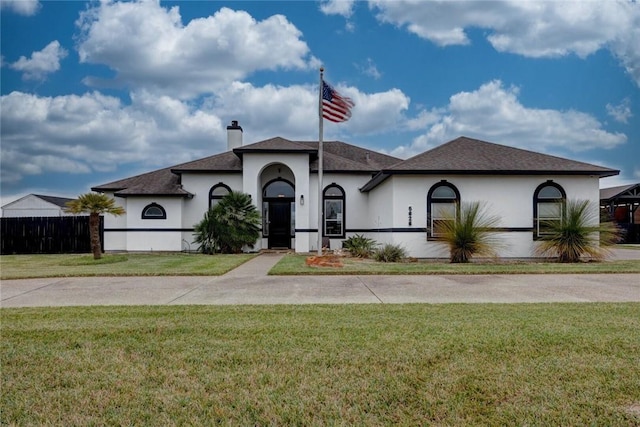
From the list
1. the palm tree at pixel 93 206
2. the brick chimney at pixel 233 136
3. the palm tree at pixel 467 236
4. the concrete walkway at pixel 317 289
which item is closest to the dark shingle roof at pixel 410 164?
the brick chimney at pixel 233 136

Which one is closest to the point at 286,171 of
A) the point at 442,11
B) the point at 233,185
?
the point at 233,185

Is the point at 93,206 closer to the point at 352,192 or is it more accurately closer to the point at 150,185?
the point at 150,185

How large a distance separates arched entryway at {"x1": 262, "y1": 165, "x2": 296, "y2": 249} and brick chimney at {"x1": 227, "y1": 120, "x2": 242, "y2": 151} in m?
3.13

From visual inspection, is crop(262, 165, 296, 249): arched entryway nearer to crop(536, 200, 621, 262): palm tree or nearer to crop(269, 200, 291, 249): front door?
crop(269, 200, 291, 249): front door

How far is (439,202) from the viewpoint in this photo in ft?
53.0

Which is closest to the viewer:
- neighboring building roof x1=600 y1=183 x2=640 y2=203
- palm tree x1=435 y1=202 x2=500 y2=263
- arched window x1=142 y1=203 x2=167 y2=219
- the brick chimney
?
palm tree x1=435 y1=202 x2=500 y2=263

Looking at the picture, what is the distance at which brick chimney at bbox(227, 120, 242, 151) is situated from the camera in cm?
2308

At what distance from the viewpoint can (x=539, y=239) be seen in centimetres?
1622

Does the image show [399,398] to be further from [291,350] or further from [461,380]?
[291,350]

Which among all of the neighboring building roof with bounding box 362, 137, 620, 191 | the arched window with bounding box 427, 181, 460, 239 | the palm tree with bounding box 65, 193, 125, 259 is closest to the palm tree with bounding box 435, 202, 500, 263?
the arched window with bounding box 427, 181, 460, 239

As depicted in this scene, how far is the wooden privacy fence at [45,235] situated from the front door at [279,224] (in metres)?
8.35

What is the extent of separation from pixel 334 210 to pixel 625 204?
27.0m

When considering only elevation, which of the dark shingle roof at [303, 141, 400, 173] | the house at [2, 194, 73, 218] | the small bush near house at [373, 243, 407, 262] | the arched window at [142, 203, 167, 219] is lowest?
the small bush near house at [373, 243, 407, 262]

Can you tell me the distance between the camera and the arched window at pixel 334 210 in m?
20.6
